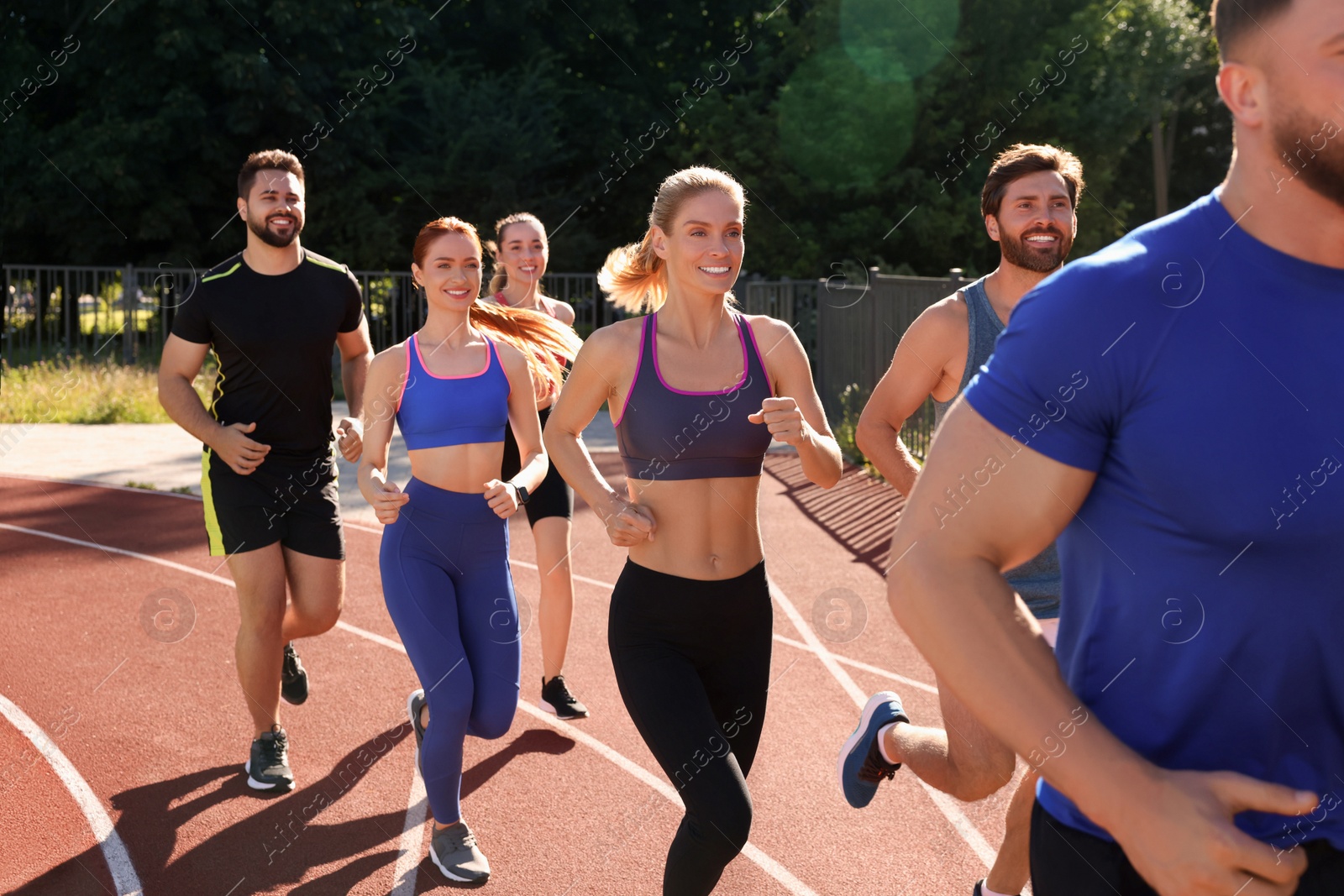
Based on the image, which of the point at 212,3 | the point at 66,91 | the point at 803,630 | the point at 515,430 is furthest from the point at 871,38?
the point at 515,430

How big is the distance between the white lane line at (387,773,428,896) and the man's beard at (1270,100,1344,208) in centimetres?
385

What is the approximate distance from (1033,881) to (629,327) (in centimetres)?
260

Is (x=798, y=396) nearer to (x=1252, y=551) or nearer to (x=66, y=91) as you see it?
(x=1252, y=551)

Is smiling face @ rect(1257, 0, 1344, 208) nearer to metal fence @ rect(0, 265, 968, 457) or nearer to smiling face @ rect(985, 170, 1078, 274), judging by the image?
smiling face @ rect(985, 170, 1078, 274)

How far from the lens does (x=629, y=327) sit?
13.6 feet

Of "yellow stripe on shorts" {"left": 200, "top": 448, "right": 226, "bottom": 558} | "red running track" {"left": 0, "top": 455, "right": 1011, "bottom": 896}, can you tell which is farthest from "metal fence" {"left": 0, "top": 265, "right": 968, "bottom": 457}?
"yellow stripe on shorts" {"left": 200, "top": 448, "right": 226, "bottom": 558}

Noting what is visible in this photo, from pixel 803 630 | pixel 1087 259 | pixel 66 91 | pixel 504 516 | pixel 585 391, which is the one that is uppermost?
pixel 66 91

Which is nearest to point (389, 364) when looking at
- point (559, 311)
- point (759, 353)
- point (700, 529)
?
point (759, 353)

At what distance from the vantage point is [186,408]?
5.34 meters

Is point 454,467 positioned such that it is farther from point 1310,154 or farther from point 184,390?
point 1310,154

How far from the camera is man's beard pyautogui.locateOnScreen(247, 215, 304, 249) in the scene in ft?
17.7

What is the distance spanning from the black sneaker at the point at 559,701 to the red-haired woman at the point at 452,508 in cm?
132

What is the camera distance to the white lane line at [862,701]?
4770 mm

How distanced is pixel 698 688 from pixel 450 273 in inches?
93.8
